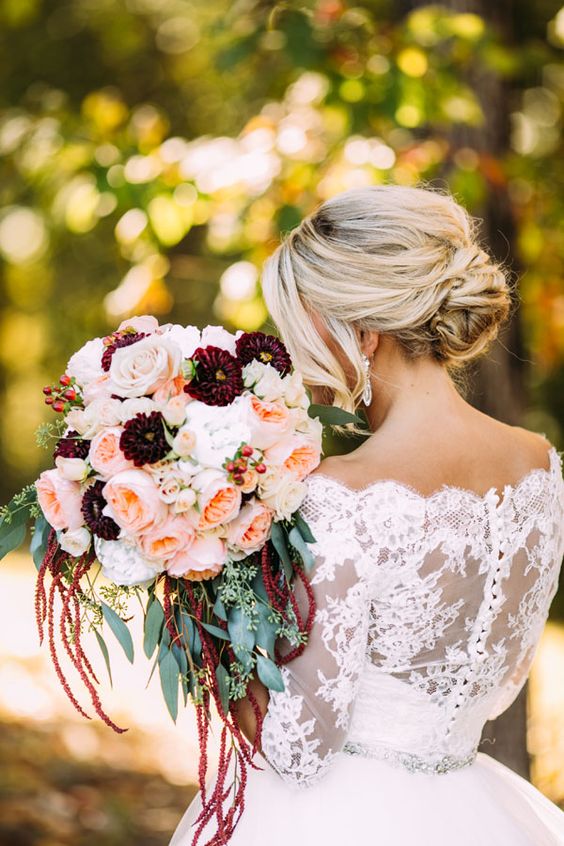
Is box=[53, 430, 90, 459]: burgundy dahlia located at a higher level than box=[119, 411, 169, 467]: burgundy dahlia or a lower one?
lower

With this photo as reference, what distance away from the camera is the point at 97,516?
5.98ft

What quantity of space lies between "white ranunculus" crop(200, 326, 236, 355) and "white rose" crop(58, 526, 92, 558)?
424 mm

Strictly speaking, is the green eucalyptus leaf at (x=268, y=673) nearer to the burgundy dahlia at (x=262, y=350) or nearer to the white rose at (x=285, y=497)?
the white rose at (x=285, y=497)

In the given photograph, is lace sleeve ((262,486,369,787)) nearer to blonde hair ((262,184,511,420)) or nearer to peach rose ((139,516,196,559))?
peach rose ((139,516,196,559))

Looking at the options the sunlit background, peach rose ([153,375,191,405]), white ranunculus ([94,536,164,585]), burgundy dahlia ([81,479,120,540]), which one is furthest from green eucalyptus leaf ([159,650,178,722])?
the sunlit background

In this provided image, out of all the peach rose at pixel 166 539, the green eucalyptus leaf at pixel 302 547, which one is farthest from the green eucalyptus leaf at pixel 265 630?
the peach rose at pixel 166 539

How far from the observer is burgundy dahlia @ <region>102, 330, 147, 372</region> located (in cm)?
190

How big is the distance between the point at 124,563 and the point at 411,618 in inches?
23.4

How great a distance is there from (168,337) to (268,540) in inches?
17.4

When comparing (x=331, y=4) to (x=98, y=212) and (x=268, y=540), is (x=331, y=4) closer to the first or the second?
(x=98, y=212)

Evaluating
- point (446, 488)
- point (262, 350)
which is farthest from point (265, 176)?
point (446, 488)

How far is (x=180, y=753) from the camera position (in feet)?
18.7

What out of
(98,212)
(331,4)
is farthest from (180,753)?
(331,4)

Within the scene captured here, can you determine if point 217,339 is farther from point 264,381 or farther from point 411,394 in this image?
point 411,394
